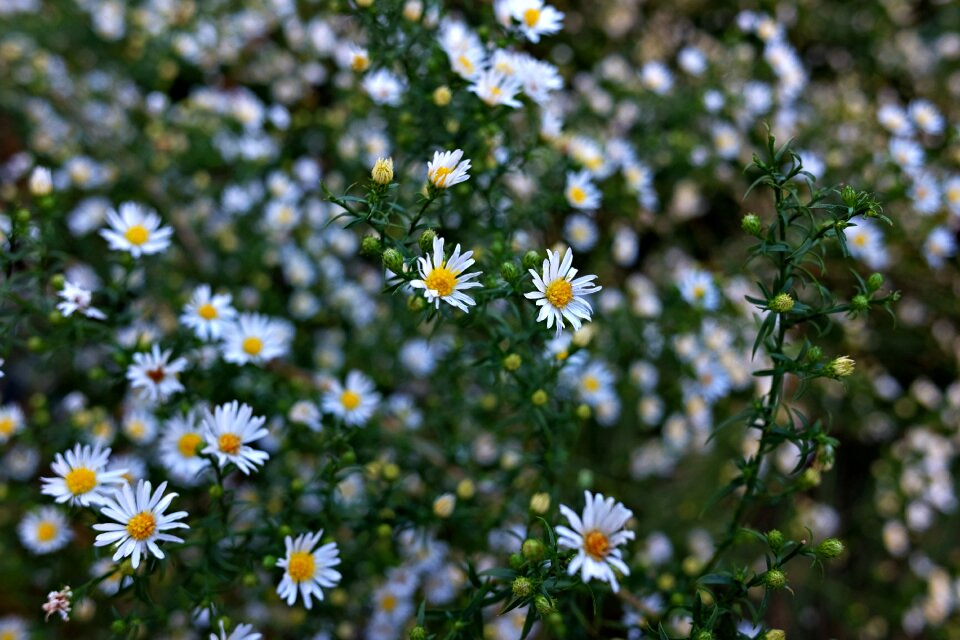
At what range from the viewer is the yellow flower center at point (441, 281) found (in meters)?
1.57

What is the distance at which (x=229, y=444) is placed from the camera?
177 cm

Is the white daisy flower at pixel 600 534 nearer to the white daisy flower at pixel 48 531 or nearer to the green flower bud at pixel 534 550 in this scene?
the green flower bud at pixel 534 550

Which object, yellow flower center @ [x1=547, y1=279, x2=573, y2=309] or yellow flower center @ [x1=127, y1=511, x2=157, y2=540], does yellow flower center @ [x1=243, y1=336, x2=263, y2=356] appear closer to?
yellow flower center @ [x1=127, y1=511, x2=157, y2=540]

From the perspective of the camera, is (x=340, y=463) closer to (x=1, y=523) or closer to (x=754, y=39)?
(x=1, y=523)

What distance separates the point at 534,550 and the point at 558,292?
1.76 ft

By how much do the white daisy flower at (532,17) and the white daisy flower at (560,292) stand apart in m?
0.87

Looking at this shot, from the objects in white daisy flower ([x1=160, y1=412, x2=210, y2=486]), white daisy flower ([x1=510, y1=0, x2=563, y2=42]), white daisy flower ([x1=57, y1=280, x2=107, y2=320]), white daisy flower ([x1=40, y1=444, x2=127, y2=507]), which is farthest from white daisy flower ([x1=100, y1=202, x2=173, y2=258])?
white daisy flower ([x1=510, y1=0, x2=563, y2=42])

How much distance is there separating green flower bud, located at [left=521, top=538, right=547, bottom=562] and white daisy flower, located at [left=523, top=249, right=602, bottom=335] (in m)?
0.44

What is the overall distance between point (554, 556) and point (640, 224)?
2398mm

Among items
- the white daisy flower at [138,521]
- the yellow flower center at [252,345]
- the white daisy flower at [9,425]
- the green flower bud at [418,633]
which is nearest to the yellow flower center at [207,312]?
the yellow flower center at [252,345]

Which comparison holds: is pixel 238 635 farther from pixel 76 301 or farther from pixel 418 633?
pixel 76 301

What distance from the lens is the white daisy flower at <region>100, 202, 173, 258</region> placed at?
2125 mm

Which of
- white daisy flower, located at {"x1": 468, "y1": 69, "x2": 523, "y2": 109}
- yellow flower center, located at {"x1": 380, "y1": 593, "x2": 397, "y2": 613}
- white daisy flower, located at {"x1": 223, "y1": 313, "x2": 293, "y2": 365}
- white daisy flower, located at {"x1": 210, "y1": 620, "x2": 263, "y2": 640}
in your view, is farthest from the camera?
yellow flower center, located at {"x1": 380, "y1": 593, "x2": 397, "y2": 613}

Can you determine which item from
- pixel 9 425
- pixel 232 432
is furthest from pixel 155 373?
pixel 9 425
